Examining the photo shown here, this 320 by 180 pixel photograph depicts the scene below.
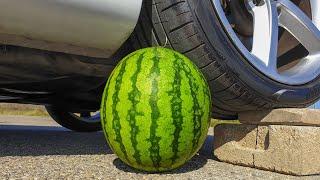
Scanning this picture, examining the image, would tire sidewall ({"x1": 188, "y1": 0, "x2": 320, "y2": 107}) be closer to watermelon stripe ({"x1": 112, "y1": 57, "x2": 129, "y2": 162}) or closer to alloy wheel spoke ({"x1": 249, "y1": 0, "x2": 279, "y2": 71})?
alloy wheel spoke ({"x1": 249, "y1": 0, "x2": 279, "y2": 71})

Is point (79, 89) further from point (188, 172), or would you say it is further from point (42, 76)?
point (188, 172)

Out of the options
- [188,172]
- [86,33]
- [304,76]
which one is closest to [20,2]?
[86,33]

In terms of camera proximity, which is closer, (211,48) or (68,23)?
(68,23)

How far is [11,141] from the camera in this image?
2.75 meters

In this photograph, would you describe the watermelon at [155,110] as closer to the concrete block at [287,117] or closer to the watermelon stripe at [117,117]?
the watermelon stripe at [117,117]

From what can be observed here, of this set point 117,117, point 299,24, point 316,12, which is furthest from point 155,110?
point 316,12

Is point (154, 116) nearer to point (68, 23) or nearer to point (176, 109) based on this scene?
point (176, 109)

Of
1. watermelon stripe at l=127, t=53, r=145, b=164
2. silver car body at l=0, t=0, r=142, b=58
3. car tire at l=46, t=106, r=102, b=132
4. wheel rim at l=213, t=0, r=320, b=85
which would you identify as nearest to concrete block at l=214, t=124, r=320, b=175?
wheel rim at l=213, t=0, r=320, b=85

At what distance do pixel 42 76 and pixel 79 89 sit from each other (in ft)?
1.37

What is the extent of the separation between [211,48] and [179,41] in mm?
147

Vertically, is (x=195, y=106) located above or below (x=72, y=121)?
above

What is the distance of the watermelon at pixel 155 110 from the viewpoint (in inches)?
65.9

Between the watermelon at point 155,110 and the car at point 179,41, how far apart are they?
18 cm

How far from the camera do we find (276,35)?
212 cm
